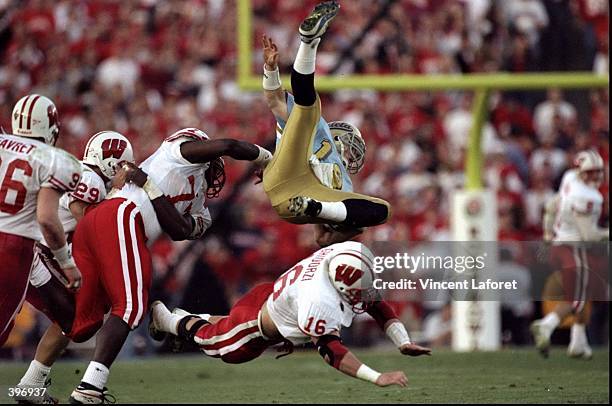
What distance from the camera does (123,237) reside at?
6.77 metres

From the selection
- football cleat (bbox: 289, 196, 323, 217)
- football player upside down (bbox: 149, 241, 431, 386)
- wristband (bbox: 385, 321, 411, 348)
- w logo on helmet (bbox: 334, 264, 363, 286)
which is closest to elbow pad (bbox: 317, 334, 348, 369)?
football player upside down (bbox: 149, 241, 431, 386)

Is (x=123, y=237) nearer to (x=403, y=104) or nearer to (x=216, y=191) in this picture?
(x=216, y=191)

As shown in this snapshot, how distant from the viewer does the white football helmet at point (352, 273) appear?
244 inches

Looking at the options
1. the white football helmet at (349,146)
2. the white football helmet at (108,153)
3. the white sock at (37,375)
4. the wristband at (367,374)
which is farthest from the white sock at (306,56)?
the white sock at (37,375)

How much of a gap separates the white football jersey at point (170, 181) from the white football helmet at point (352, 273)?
114cm

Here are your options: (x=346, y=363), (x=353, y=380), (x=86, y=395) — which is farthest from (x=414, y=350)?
(x=353, y=380)

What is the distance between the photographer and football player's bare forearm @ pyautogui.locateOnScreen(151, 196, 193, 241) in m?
6.89

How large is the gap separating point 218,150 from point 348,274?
1.07m

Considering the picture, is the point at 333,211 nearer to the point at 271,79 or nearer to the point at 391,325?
the point at 391,325

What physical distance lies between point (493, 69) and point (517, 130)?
1831 mm

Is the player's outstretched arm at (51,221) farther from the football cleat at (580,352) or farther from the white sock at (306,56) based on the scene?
the football cleat at (580,352)

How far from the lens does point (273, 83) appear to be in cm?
733

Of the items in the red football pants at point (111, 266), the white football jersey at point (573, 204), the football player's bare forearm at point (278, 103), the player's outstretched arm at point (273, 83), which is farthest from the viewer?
the white football jersey at point (573, 204)

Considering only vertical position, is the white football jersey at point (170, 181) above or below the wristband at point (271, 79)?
below
